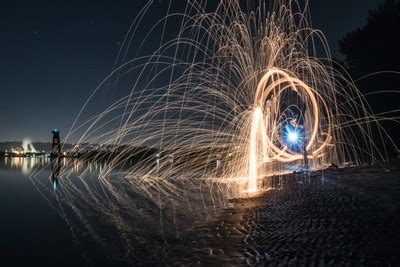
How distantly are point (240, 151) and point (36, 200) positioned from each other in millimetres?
14446

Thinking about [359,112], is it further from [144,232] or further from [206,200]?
[144,232]

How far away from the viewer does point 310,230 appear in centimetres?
1312

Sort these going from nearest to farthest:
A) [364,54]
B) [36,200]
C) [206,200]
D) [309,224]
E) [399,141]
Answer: [309,224]
[206,200]
[36,200]
[399,141]
[364,54]

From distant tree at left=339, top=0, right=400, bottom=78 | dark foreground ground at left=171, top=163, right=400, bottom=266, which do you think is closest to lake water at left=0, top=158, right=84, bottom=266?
dark foreground ground at left=171, top=163, right=400, bottom=266

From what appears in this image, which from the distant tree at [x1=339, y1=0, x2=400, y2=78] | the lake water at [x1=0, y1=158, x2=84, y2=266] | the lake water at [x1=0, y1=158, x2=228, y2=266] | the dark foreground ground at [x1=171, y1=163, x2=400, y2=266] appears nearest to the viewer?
the dark foreground ground at [x1=171, y1=163, x2=400, y2=266]

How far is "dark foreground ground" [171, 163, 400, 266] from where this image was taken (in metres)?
10.4

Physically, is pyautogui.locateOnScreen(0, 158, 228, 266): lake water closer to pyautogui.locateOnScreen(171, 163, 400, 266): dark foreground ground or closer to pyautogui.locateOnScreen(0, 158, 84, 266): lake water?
pyautogui.locateOnScreen(0, 158, 84, 266): lake water

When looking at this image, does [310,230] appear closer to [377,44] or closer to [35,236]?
[35,236]

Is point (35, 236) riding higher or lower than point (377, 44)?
lower

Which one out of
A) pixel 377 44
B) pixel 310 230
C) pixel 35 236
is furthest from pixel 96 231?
pixel 377 44

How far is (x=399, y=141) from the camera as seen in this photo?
44656 mm

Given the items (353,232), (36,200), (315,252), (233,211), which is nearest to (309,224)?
(353,232)

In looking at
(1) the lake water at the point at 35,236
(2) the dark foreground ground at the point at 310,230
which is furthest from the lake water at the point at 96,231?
(2) the dark foreground ground at the point at 310,230

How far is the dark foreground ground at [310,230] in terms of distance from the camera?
34.1 feet
